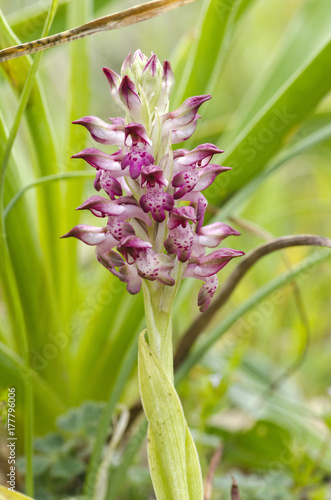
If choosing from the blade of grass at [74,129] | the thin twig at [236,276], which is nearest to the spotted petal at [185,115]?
the thin twig at [236,276]

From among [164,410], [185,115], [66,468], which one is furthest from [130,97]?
[66,468]

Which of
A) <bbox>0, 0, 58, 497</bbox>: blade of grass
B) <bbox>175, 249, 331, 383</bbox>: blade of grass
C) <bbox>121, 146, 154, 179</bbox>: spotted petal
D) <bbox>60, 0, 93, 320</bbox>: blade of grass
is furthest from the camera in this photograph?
<bbox>60, 0, 93, 320</bbox>: blade of grass

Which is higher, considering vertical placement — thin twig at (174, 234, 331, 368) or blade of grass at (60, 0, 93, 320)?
blade of grass at (60, 0, 93, 320)

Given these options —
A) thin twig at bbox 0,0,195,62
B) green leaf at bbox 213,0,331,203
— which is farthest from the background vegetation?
thin twig at bbox 0,0,195,62

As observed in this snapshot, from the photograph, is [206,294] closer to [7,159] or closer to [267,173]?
[7,159]

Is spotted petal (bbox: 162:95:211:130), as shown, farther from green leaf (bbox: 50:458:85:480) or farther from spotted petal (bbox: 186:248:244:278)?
green leaf (bbox: 50:458:85:480)

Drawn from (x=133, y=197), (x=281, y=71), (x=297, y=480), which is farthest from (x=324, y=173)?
(x=133, y=197)

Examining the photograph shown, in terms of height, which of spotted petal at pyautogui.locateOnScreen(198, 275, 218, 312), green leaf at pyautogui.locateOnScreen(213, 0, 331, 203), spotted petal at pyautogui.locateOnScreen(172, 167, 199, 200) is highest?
green leaf at pyautogui.locateOnScreen(213, 0, 331, 203)
